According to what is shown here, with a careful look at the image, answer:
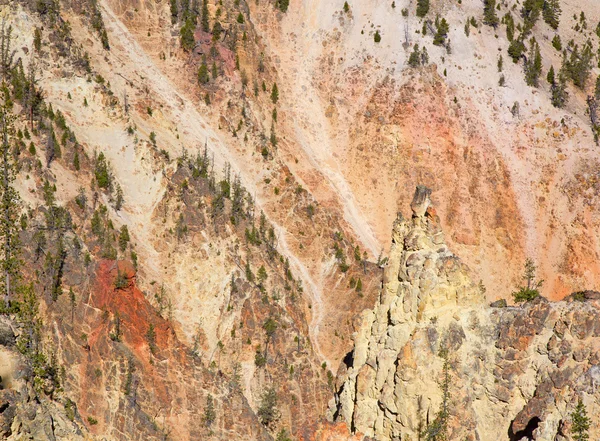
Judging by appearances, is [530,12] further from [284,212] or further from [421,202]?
[421,202]

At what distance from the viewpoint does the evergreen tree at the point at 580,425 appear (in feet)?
182

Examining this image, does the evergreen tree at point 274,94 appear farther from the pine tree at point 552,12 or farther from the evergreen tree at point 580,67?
the pine tree at point 552,12

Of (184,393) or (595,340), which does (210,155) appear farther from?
(595,340)

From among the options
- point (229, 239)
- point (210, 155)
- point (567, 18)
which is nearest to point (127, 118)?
point (210, 155)

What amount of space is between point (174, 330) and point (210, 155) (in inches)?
1032

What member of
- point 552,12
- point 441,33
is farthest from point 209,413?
point 552,12

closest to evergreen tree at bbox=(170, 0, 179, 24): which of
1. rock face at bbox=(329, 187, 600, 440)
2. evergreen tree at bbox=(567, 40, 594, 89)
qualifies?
evergreen tree at bbox=(567, 40, 594, 89)

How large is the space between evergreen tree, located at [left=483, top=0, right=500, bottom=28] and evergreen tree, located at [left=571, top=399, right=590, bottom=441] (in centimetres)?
10448

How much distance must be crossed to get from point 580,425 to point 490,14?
10587 centimetres

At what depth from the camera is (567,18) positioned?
6506 inches

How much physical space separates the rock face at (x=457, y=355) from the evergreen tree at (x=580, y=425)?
1.27 m

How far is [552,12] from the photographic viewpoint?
531ft

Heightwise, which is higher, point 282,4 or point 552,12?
point 552,12

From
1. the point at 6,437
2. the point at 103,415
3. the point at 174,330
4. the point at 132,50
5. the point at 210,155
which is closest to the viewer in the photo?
the point at 6,437
